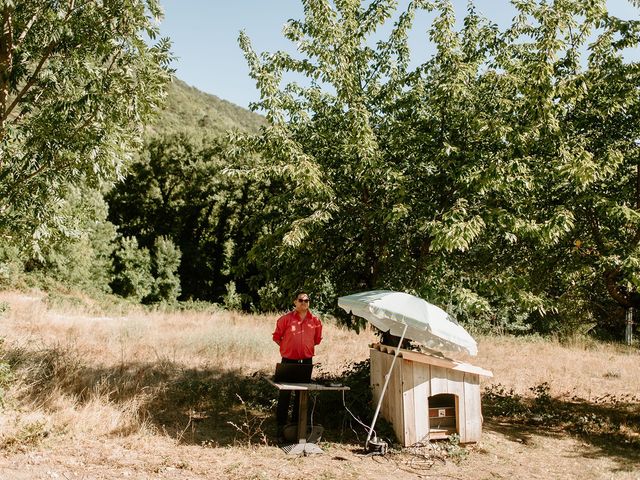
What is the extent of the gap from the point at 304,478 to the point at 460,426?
2908mm

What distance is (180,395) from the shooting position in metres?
9.38

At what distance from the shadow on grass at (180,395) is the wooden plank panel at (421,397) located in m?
1.11

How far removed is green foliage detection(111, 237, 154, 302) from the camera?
95.3 ft

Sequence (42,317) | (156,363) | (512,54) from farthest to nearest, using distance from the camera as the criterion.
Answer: (42,317) < (156,363) < (512,54)

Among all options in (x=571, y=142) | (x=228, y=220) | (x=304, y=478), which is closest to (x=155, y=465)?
(x=304, y=478)

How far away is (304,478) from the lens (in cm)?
602

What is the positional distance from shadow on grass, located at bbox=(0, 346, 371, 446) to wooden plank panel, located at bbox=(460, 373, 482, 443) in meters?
1.69

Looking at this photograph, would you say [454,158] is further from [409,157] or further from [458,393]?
[458,393]

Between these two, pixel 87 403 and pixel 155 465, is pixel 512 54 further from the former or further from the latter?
pixel 87 403

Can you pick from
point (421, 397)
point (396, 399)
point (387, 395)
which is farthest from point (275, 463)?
point (421, 397)

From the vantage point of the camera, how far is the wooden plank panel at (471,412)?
7.65 m

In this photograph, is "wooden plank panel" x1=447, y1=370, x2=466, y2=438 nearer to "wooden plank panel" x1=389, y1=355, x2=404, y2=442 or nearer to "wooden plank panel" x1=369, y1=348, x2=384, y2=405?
"wooden plank panel" x1=389, y1=355, x2=404, y2=442

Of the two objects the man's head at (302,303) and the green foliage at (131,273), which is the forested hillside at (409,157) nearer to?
the man's head at (302,303)

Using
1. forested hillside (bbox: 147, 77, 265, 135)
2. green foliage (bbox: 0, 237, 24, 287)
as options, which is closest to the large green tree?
green foliage (bbox: 0, 237, 24, 287)
